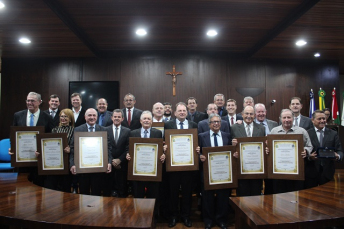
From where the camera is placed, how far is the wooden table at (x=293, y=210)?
5.97 ft

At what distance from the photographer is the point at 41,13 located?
4.89 m

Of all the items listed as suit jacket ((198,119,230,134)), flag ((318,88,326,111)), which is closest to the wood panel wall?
flag ((318,88,326,111))

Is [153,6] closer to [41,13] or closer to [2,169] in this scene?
[41,13]

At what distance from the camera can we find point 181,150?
3420 millimetres

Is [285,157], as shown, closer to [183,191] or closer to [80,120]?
[183,191]

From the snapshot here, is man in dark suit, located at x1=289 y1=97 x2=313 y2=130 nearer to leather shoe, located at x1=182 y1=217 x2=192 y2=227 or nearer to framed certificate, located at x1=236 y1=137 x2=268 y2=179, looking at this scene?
framed certificate, located at x1=236 y1=137 x2=268 y2=179

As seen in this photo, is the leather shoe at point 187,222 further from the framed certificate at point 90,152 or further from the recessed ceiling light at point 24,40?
the recessed ceiling light at point 24,40

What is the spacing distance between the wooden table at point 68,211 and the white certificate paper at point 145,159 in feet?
3.11

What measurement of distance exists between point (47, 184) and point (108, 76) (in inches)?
186

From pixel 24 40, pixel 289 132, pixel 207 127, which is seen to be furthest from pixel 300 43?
pixel 24 40

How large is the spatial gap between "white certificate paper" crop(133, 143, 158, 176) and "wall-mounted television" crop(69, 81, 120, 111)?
4.80 m

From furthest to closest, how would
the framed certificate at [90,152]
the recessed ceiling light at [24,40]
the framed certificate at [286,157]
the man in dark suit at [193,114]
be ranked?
the recessed ceiling light at [24,40] → the man in dark suit at [193,114] → the framed certificate at [90,152] → the framed certificate at [286,157]

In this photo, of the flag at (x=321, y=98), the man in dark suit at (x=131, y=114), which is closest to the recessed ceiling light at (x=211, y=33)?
the man in dark suit at (x=131, y=114)

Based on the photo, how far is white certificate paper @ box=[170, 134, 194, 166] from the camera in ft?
11.2
